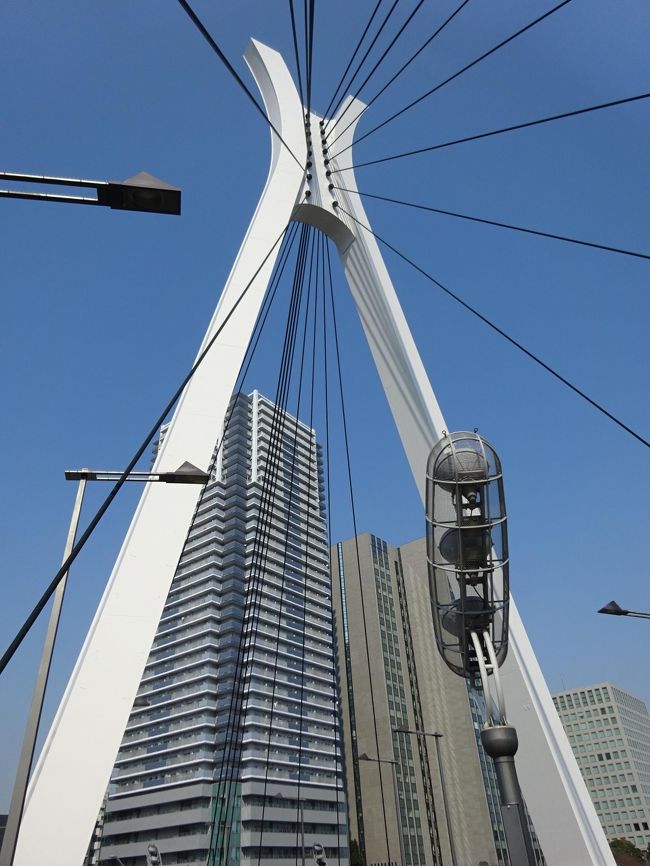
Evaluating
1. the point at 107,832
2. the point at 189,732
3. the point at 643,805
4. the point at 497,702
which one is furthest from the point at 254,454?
the point at 497,702

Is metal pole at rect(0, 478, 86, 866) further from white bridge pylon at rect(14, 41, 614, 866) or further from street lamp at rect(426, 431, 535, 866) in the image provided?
street lamp at rect(426, 431, 535, 866)

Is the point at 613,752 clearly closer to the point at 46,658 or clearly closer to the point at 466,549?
the point at 466,549

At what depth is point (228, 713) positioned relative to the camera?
2776 inches

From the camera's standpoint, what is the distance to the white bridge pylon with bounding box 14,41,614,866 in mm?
6125

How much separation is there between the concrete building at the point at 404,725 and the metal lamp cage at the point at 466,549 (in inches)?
2268

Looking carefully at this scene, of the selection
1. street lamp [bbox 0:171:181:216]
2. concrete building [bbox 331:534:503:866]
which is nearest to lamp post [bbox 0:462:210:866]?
street lamp [bbox 0:171:181:216]

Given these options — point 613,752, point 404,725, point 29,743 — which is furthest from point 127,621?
point 613,752

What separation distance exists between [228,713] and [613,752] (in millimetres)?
60193

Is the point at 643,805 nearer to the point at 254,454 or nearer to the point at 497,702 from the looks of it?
the point at 254,454

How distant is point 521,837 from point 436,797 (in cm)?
7596

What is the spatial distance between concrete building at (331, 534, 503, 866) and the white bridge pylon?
5324cm

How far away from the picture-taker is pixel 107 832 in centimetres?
6881

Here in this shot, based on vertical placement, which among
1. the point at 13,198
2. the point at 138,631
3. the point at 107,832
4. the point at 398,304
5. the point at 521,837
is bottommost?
the point at 521,837

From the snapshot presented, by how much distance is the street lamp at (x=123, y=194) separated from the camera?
12.3 ft
